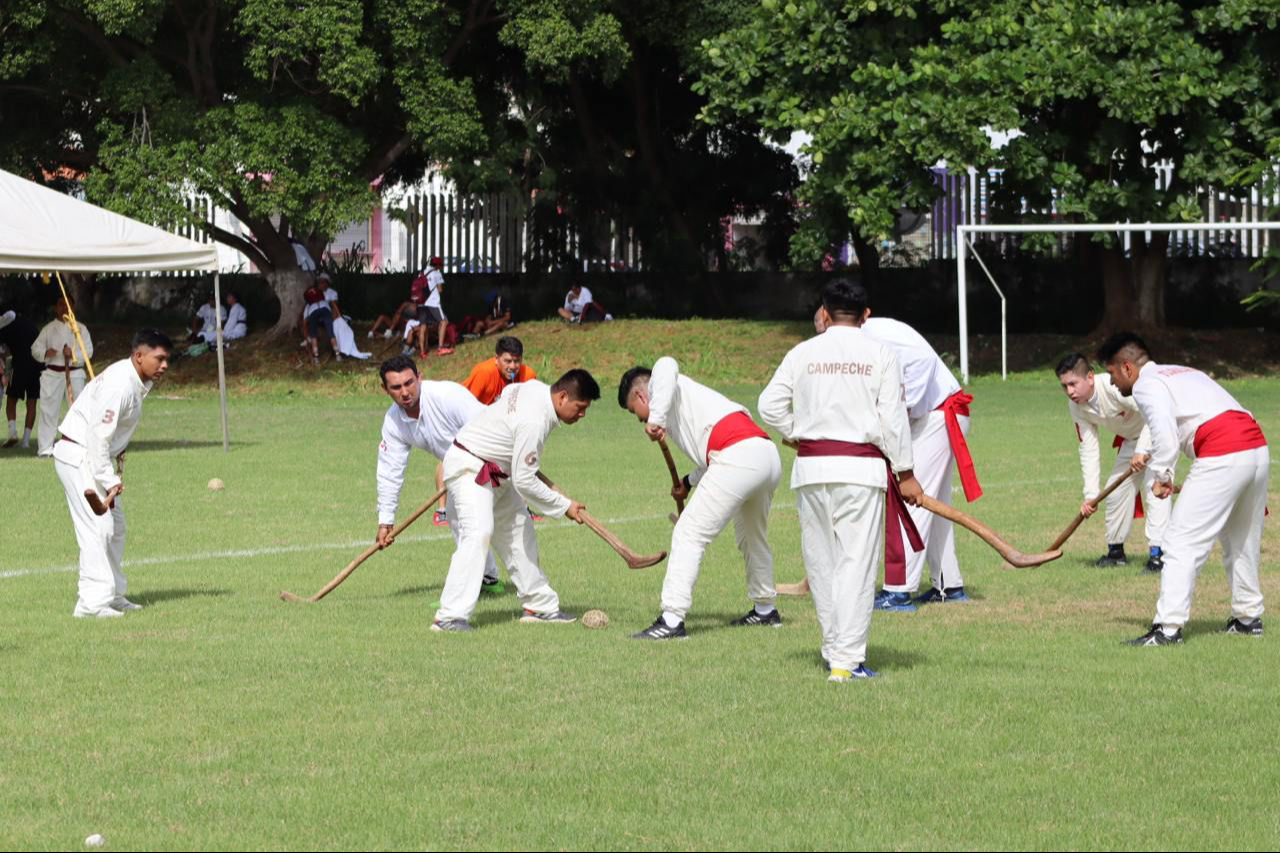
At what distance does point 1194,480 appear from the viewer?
32.5ft

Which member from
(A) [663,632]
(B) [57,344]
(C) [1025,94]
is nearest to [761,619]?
(A) [663,632]

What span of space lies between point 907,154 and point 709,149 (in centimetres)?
990

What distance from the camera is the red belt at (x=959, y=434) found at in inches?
465

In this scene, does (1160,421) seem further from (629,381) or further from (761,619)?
(629,381)

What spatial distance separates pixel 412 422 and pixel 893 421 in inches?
153

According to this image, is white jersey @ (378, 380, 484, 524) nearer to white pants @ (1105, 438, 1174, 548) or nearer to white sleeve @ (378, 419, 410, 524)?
white sleeve @ (378, 419, 410, 524)

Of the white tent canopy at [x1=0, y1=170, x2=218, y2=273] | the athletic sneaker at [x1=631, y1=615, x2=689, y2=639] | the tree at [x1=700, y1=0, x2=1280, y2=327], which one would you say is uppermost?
the tree at [x1=700, y1=0, x2=1280, y2=327]

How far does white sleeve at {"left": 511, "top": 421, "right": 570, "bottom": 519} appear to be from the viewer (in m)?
10.2

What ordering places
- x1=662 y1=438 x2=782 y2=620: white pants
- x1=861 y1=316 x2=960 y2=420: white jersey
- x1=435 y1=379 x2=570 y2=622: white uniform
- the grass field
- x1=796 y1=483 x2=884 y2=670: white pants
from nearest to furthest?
the grass field
x1=796 y1=483 x2=884 y2=670: white pants
x1=662 y1=438 x2=782 y2=620: white pants
x1=435 y1=379 x2=570 y2=622: white uniform
x1=861 y1=316 x2=960 y2=420: white jersey

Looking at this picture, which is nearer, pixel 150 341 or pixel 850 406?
pixel 850 406

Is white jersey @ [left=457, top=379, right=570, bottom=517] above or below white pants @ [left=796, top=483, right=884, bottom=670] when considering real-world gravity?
above

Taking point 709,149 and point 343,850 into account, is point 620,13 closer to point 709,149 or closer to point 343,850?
point 709,149

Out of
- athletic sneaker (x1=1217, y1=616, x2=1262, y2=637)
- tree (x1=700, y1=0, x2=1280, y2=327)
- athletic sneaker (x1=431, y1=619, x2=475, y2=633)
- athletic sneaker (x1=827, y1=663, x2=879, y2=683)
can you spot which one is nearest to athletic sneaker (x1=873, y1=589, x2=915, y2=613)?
athletic sneaker (x1=1217, y1=616, x2=1262, y2=637)

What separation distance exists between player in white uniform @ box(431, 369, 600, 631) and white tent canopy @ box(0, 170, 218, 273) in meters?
11.8
